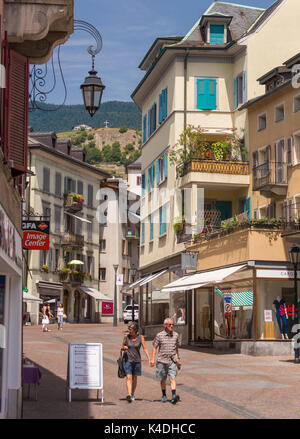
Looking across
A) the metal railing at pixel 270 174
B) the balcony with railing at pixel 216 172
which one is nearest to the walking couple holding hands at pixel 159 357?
the metal railing at pixel 270 174

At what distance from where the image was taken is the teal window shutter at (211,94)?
42.9 meters

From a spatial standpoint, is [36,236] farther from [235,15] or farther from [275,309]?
[235,15]

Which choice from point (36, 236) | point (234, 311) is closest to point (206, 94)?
point (234, 311)

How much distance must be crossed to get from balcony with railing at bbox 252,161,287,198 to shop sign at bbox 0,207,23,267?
2371 centimetres

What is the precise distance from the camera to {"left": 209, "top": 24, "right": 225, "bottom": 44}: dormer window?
146 feet

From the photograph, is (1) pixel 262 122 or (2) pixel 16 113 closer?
(2) pixel 16 113

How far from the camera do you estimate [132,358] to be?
17.1 meters

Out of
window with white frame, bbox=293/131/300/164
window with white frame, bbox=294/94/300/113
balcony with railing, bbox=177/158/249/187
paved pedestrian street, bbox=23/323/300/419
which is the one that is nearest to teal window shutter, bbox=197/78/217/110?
balcony with railing, bbox=177/158/249/187

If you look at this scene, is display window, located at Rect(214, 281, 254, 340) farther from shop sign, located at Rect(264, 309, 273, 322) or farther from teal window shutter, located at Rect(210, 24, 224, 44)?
teal window shutter, located at Rect(210, 24, 224, 44)

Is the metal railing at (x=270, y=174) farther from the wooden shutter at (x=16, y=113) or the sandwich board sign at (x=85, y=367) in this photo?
the wooden shutter at (x=16, y=113)

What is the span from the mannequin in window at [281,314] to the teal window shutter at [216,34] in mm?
17129

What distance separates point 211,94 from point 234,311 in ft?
43.6

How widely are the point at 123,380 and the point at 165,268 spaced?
22906 mm
